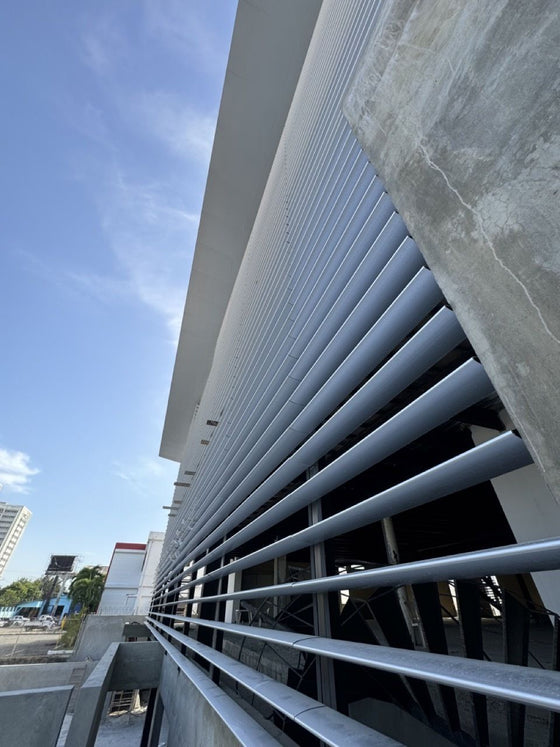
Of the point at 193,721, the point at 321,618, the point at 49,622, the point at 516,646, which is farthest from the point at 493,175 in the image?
the point at 49,622

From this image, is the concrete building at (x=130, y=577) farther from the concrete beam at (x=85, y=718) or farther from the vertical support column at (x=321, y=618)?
the vertical support column at (x=321, y=618)

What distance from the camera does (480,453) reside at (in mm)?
682

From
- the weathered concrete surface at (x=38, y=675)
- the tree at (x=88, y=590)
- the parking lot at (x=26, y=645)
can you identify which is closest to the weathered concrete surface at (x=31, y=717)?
the weathered concrete surface at (x=38, y=675)

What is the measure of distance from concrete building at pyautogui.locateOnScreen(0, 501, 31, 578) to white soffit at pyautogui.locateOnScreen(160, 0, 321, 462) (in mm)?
144394

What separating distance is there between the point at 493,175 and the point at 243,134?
5.43 m

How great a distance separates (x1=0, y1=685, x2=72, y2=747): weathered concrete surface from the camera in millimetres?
2459

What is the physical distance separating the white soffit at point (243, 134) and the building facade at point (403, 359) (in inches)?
59.1

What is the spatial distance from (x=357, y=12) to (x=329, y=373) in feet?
7.23

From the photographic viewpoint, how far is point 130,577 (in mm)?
31688

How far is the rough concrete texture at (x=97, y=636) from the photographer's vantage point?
38.0 feet

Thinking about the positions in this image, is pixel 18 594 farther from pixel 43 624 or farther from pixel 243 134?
pixel 243 134

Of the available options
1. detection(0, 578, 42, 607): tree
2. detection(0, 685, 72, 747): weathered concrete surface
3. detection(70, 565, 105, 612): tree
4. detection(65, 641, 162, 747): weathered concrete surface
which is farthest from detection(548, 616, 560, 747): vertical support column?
detection(0, 578, 42, 607): tree

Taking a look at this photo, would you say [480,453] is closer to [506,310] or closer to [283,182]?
[506,310]

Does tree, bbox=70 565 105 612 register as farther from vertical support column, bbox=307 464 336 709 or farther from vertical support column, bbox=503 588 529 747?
vertical support column, bbox=307 464 336 709
